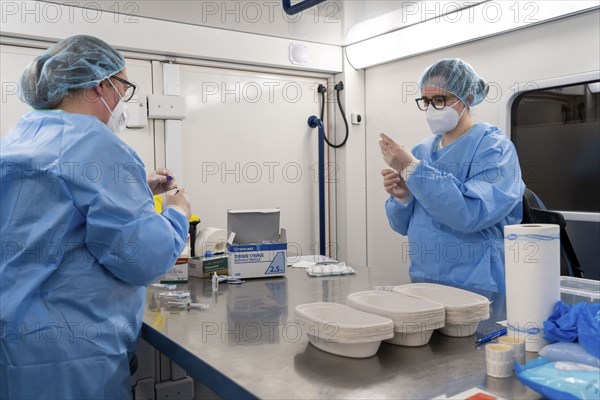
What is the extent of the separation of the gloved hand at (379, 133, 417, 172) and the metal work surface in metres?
0.57

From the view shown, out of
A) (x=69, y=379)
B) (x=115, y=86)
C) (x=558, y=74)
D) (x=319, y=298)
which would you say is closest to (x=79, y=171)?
(x=115, y=86)

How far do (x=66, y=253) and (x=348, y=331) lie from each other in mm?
722

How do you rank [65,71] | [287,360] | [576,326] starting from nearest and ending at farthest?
[576,326], [287,360], [65,71]

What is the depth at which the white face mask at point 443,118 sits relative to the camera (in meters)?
2.09

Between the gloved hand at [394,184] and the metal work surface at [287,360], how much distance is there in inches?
22.7

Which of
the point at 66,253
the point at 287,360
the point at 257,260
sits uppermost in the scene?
the point at 66,253

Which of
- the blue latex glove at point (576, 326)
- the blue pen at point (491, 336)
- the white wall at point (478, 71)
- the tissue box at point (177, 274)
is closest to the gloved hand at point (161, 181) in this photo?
the tissue box at point (177, 274)

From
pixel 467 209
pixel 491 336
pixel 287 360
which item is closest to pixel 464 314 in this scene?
pixel 491 336

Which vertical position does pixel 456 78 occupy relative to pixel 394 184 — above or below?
above

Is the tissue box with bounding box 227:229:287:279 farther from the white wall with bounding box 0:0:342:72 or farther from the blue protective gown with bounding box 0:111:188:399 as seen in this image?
the white wall with bounding box 0:0:342:72

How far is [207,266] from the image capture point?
216cm

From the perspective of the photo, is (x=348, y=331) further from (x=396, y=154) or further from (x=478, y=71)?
(x=478, y=71)

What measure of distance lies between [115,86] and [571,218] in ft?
7.22

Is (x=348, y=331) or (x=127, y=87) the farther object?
(x=127, y=87)
